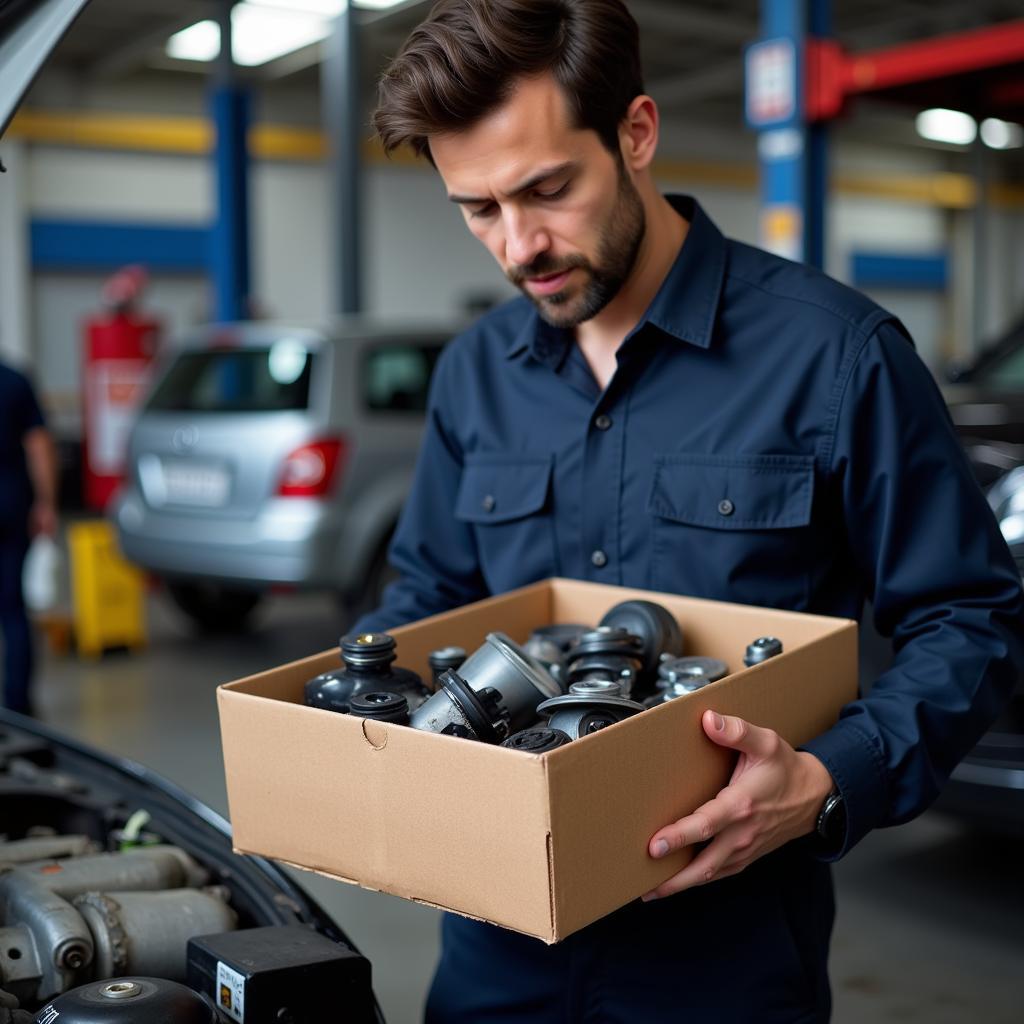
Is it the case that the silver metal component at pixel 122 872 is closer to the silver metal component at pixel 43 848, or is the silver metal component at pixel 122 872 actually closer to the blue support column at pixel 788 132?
the silver metal component at pixel 43 848

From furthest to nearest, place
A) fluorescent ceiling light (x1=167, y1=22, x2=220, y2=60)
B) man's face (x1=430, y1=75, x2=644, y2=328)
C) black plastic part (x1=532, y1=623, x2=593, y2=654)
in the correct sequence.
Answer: fluorescent ceiling light (x1=167, y1=22, x2=220, y2=60) → black plastic part (x1=532, y1=623, x2=593, y2=654) → man's face (x1=430, y1=75, x2=644, y2=328)

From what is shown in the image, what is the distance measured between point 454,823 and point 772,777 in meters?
0.32

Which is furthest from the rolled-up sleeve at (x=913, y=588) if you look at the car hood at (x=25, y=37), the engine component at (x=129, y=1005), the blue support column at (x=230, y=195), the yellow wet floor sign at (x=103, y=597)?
the blue support column at (x=230, y=195)

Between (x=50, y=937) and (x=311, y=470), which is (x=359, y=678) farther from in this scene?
(x=311, y=470)

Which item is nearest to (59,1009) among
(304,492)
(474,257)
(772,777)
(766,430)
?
(772,777)

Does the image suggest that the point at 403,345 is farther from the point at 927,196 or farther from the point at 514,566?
the point at 927,196

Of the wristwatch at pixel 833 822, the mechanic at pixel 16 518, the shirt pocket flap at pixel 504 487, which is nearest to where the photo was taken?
the wristwatch at pixel 833 822

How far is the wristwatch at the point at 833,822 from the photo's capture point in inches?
A: 50.2

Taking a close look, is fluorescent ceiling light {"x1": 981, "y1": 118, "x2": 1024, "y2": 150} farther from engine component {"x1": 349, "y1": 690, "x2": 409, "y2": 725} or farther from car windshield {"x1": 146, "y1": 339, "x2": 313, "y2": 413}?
engine component {"x1": 349, "y1": 690, "x2": 409, "y2": 725}

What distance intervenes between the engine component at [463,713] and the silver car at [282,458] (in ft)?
13.5

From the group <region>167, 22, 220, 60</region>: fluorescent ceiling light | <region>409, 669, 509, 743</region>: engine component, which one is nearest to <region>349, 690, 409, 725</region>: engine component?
<region>409, 669, 509, 743</region>: engine component

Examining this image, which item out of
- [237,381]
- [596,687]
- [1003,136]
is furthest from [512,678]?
[1003,136]

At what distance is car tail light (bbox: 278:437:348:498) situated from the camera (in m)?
5.34

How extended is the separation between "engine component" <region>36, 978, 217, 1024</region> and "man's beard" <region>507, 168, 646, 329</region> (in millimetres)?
823
